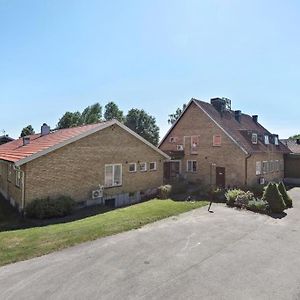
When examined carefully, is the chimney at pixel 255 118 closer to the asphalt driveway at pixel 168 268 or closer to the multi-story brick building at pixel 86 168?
the multi-story brick building at pixel 86 168

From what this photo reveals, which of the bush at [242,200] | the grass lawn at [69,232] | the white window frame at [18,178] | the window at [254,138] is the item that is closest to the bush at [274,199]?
the bush at [242,200]

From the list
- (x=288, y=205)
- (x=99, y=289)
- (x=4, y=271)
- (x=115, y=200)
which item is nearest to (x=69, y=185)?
(x=115, y=200)

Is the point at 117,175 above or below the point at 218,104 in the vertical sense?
below

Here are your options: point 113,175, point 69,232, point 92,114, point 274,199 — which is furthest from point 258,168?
point 92,114

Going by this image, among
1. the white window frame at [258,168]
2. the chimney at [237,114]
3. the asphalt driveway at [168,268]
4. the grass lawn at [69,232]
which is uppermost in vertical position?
the chimney at [237,114]

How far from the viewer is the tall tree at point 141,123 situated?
66.8 meters

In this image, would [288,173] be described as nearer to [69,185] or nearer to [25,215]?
[69,185]

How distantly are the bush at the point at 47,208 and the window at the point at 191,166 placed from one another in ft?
53.8

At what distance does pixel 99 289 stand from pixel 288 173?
34.1m

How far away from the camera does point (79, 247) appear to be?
11219 millimetres

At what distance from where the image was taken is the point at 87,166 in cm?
1880

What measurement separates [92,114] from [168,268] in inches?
2322

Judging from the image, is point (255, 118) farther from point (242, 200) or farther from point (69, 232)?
point (69, 232)

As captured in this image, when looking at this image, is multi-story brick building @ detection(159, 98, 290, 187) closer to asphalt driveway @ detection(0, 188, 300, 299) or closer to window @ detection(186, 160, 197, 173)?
window @ detection(186, 160, 197, 173)
